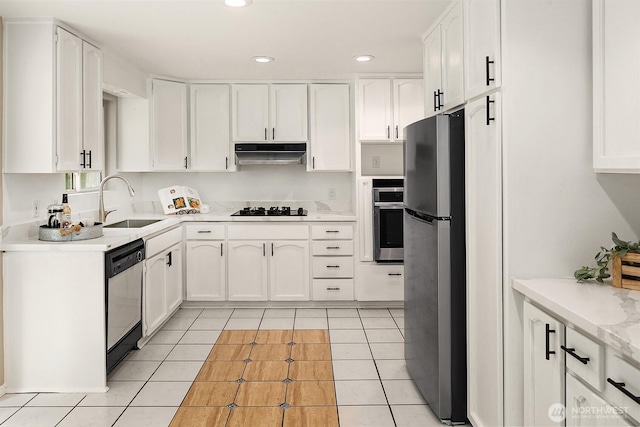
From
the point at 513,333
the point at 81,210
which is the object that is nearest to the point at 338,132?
the point at 81,210

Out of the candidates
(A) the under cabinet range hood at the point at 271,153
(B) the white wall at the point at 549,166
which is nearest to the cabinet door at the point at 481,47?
(B) the white wall at the point at 549,166

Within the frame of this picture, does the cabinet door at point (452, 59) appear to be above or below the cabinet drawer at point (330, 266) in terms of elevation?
above

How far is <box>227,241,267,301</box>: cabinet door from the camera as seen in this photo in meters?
4.77

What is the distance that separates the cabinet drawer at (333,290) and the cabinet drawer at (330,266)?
0.07 metres

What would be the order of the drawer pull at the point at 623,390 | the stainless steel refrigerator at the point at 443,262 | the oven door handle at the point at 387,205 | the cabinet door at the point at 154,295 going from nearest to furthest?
the drawer pull at the point at 623,390, the stainless steel refrigerator at the point at 443,262, the cabinet door at the point at 154,295, the oven door handle at the point at 387,205

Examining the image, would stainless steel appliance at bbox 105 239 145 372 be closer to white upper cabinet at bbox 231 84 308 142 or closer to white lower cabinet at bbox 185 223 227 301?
white lower cabinet at bbox 185 223 227 301

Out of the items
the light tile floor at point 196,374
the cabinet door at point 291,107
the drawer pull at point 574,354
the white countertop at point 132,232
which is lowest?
the light tile floor at point 196,374

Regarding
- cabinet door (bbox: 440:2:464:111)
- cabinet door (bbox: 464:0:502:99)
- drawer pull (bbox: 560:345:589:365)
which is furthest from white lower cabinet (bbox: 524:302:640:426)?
cabinet door (bbox: 440:2:464:111)

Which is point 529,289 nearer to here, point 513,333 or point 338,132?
point 513,333

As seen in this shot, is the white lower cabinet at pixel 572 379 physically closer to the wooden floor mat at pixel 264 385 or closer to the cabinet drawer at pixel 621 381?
the cabinet drawer at pixel 621 381

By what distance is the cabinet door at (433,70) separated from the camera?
9.62ft

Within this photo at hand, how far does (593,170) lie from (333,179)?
3511mm

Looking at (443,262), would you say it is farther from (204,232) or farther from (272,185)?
(272,185)

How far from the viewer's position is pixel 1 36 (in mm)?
2932
